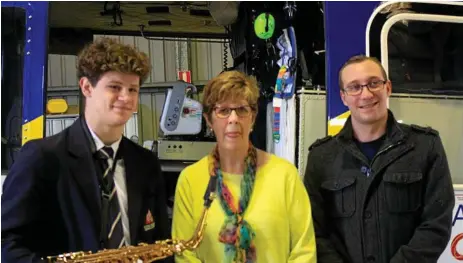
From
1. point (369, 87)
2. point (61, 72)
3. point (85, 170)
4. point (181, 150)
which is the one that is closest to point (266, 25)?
point (181, 150)

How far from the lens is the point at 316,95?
287 cm

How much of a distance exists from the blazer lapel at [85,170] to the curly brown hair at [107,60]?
20 centimetres

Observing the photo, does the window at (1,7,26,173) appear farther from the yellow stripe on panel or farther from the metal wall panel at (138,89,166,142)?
the metal wall panel at (138,89,166,142)

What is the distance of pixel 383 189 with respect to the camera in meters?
1.91

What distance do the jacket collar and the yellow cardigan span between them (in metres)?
0.27

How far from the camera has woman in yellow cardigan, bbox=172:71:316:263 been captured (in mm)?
1853

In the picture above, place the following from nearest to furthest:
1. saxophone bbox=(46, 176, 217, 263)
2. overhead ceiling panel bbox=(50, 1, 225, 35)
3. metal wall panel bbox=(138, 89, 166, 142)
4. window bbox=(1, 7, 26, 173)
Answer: saxophone bbox=(46, 176, 217, 263) < window bbox=(1, 7, 26, 173) < overhead ceiling panel bbox=(50, 1, 225, 35) < metal wall panel bbox=(138, 89, 166, 142)

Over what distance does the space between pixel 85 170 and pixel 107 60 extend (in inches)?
14.2

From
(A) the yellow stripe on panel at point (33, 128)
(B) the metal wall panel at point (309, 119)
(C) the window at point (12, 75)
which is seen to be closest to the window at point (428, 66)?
(B) the metal wall panel at point (309, 119)

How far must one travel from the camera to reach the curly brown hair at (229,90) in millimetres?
1865

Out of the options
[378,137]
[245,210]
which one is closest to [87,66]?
[245,210]

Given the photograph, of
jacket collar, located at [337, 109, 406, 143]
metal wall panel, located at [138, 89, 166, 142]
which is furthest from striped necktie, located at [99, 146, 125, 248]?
metal wall panel, located at [138, 89, 166, 142]

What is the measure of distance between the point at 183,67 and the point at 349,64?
631 cm

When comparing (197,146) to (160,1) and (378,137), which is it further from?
(378,137)
